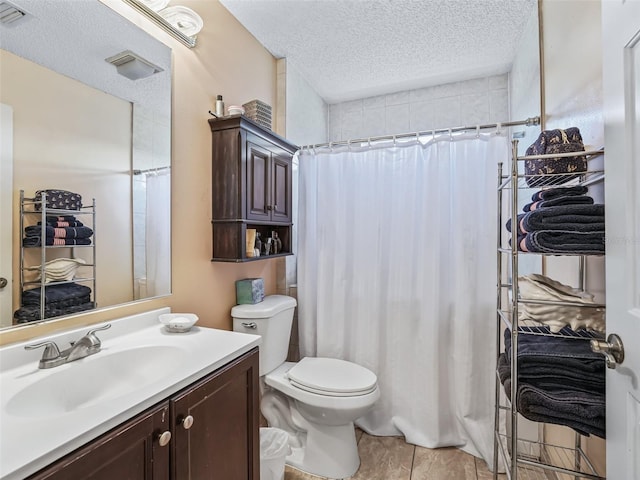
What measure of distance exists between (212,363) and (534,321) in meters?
1.07

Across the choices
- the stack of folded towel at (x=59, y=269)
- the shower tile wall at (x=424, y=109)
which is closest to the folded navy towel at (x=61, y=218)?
the stack of folded towel at (x=59, y=269)

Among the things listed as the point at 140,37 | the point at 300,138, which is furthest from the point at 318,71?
the point at 140,37

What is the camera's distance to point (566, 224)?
37.8 inches

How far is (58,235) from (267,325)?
1.02m

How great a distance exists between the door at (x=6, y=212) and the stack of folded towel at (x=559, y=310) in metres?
1.59

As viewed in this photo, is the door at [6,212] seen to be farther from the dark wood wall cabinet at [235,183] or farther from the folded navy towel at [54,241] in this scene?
the dark wood wall cabinet at [235,183]

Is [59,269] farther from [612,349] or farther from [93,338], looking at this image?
[612,349]

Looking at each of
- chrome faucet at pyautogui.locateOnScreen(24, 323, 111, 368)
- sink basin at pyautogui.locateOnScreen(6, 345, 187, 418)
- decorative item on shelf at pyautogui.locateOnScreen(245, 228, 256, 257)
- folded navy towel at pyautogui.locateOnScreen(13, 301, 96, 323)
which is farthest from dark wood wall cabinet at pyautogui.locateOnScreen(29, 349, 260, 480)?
decorative item on shelf at pyautogui.locateOnScreen(245, 228, 256, 257)

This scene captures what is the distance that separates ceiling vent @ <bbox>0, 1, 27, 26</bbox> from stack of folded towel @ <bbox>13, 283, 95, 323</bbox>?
2.52 feet

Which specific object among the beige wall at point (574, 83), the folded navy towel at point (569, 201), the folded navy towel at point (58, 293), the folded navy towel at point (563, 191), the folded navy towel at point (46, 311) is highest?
the beige wall at point (574, 83)

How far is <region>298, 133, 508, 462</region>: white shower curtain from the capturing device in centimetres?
181

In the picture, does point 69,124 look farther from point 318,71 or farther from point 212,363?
point 318,71

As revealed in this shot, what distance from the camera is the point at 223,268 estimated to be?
171 cm

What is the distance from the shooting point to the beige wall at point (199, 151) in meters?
1.43
